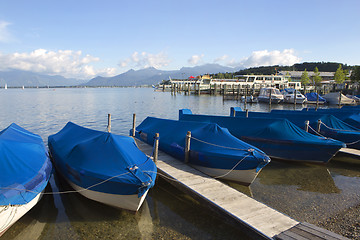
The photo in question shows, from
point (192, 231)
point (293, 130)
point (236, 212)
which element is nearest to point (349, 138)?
point (293, 130)

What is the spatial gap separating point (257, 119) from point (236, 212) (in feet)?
26.9

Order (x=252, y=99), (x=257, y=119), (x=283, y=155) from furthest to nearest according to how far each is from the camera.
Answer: (x=252, y=99), (x=257, y=119), (x=283, y=155)

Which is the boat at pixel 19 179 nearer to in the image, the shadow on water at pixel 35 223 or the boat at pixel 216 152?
the shadow on water at pixel 35 223

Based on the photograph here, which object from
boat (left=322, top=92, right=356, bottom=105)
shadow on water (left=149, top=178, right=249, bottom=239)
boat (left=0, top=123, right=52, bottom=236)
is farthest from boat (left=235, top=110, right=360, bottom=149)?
boat (left=322, top=92, right=356, bottom=105)

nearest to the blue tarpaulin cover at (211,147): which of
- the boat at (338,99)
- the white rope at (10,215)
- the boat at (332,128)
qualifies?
the white rope at (10,215)

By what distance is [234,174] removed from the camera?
10578 mm

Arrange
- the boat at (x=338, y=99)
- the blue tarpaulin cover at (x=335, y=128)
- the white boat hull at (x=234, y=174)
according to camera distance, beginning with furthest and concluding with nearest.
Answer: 1. the boat at (x=338, y=99)
2. the blue tarpaulin cover at (x=335, y=128)
3. the white boat hull at (x=234, y=174)

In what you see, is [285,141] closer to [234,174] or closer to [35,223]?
[234,174]

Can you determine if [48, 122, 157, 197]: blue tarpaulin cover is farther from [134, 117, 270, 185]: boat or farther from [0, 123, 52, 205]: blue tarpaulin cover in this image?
[134, 117, 270, 185]: boat

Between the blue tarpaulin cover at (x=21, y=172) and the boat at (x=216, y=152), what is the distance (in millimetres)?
5797

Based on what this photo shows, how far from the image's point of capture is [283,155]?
13.7 metres

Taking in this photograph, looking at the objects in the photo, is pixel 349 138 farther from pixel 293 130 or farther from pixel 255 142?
pixel 255 142

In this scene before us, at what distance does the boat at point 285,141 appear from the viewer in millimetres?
13016

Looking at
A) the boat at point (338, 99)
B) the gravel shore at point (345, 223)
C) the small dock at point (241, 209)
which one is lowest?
the gravel shore at point (345, 223)
